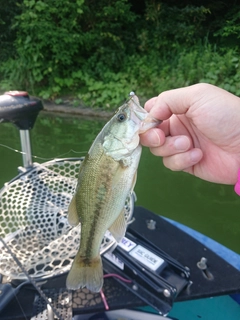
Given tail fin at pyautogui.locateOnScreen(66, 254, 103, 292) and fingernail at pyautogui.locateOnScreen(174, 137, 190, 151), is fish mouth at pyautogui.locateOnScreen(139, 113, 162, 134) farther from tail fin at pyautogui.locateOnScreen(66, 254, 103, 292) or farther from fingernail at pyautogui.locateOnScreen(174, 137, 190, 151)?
tail fin at pyautogui.locateOnScreen(66, 254, 103, 292)

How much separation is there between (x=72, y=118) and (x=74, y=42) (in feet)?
7.58

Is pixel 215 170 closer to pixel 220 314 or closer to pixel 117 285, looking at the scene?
pixel 117 285

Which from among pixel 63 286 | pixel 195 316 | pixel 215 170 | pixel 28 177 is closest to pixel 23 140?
pixel 28 177

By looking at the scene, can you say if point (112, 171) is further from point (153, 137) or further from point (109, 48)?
point (109, 48)

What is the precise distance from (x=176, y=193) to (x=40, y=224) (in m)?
2.73

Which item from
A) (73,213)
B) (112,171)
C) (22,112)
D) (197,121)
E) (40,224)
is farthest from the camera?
(22,112)

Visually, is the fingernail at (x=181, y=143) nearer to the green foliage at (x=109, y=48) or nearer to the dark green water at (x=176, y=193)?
the dark green water at (x=176, y=193)

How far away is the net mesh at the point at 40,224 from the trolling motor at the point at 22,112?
21 centimetres

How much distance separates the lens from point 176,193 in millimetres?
4465

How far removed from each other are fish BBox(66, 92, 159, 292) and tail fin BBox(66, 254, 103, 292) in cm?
14

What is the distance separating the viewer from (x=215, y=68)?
7.43 m

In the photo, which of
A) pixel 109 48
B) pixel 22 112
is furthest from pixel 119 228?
pixel 109 48

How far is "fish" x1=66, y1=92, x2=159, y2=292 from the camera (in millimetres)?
1314

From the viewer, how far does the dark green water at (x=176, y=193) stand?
3803 millimetres
